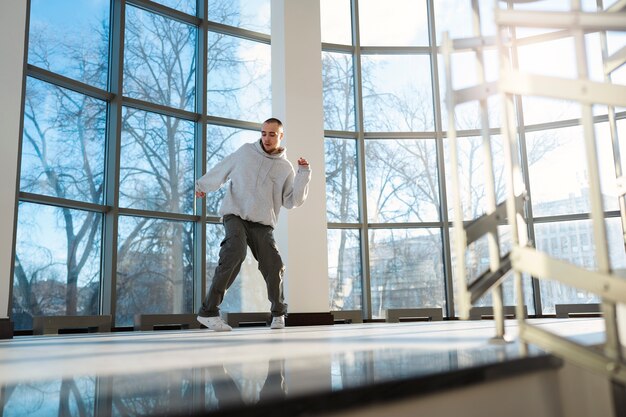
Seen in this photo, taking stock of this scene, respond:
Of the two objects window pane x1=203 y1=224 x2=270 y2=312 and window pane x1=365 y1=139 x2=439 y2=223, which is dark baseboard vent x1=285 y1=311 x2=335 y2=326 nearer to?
window pane x1=203 y1=224 x2=270 y2=312

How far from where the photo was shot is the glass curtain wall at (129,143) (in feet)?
15.6

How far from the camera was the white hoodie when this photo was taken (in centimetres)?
354

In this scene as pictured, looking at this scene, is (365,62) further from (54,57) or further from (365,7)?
(54,57)

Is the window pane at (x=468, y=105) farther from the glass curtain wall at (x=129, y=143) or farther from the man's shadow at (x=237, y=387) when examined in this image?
the man's shadow at (x=237, y=387)

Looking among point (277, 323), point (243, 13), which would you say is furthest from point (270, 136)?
point (243, 13)

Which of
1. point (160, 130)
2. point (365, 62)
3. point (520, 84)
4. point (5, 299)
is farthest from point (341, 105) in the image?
point (520, 84)

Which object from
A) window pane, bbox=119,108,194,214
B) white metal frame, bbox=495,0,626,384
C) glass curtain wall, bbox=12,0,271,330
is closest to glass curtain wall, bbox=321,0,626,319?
glass curtain wall, bbox=12,0,271,330

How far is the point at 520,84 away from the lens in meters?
1.24

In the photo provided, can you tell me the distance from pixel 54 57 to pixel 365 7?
3832 millimetres

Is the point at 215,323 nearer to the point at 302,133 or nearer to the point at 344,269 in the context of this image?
the point at 302,133

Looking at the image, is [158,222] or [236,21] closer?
[158,222]

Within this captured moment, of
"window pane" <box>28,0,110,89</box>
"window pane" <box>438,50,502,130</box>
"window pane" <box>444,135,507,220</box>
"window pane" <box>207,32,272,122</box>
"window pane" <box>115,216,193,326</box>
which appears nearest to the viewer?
"window pane" <box>28,0,110,89</box>

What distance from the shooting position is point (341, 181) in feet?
21.9

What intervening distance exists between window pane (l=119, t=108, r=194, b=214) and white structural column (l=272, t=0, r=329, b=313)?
1001 millimetres
